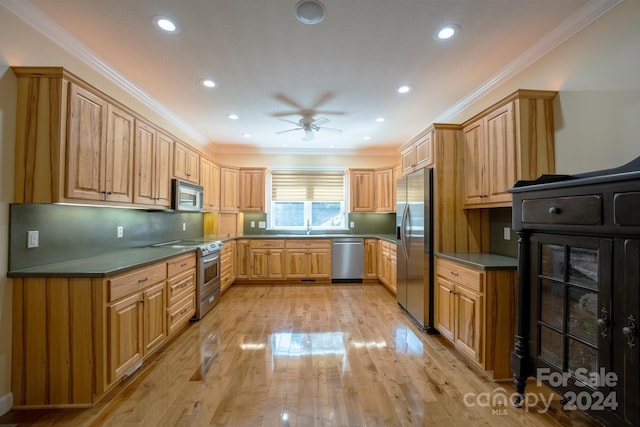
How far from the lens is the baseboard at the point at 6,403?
1721 millimetres

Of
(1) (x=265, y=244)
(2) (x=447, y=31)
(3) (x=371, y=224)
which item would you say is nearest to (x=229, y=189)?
(1) (x=265, y=244)

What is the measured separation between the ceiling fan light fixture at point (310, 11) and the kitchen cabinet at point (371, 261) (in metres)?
3.92

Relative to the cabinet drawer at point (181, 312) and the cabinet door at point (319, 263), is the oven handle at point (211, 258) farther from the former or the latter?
the cabinet door at point (319, 263)

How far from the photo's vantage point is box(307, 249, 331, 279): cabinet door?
5.12 metres

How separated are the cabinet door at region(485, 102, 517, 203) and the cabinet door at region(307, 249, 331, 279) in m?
3.14

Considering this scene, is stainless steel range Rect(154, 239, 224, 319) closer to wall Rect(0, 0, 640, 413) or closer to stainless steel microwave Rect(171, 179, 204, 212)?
stainless steel microwave Rect(171, 179, 204, 212)

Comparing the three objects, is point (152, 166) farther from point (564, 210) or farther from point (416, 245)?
point (564, 210)

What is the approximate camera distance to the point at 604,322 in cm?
121

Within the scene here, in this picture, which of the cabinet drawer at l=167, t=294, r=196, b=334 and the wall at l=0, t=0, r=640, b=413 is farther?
the cabinet drawer at l=167, t=294, r=196, b=334

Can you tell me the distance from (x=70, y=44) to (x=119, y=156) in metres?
0.94

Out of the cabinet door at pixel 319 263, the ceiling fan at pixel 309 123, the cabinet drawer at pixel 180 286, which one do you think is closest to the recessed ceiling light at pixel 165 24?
the ceiling fan at pixel 309 123

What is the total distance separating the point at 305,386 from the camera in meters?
2.03

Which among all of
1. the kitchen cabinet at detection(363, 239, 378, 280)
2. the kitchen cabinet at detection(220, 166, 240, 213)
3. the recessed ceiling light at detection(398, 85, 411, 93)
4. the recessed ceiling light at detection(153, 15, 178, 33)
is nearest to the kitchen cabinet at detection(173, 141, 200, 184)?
the kitchen cabinet at detection(220, 166, 240, 213)

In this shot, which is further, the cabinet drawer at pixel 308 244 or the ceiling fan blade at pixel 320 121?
the cabinet drawer at pixel 308 244
